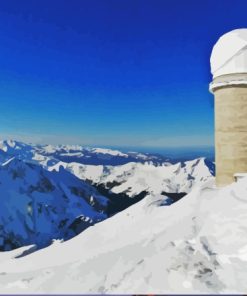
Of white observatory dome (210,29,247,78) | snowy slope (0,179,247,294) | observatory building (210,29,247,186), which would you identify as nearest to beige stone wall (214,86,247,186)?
observatory building (210,29,247,186)

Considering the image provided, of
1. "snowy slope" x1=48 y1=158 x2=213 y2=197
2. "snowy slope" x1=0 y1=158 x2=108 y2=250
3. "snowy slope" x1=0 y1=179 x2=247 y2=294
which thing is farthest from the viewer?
"snowy slope" x1=48 y1=158 x2=213 y2=197

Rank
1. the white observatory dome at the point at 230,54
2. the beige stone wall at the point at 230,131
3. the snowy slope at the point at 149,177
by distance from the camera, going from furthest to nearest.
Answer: the snowy slope at the point at 149,177, the white observatory dome at the point at 230,54, the beige stone wall at the point at 230,131

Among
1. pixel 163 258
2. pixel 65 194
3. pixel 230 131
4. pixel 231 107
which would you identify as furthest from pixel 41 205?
pixel 163 258

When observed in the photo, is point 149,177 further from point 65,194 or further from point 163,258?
point 163,258

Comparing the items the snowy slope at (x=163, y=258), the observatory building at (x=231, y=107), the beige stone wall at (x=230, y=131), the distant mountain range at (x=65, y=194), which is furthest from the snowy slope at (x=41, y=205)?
the snowy slope at (x=163, y=258)

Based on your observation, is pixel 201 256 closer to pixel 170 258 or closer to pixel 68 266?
pixel 170 258

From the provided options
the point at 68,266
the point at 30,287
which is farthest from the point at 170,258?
the point at 30,287

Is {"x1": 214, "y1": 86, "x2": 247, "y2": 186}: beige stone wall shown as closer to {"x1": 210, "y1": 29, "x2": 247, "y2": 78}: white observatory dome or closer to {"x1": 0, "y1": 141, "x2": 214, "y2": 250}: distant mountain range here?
{"x1": 210, "y1": 29, "x2": 247, "y2": 78}: white observatory dome

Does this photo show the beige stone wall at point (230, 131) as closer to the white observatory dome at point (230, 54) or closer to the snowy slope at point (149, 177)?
the white observatory dome at point (230, 54)
